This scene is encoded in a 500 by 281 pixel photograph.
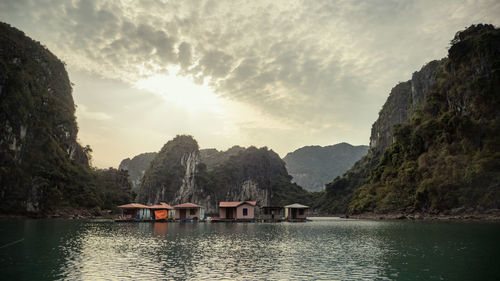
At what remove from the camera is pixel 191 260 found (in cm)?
2100

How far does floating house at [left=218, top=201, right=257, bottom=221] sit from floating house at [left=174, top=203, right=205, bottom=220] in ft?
17.4

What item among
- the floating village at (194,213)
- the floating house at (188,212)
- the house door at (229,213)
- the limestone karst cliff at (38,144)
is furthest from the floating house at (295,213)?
the limestone karst cliff at (38,144)

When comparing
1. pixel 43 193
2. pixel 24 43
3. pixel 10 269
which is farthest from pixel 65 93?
pixel 10 269

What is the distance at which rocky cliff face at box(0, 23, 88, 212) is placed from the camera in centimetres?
8794

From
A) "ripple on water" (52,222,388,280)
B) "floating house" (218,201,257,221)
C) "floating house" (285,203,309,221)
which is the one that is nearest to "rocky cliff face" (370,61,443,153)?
"floating house" (285,203,309,221)

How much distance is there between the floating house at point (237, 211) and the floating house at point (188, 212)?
5.29 m

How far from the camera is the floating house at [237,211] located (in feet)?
256

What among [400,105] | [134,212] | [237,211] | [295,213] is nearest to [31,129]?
[134,212]

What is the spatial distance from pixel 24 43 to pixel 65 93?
2291cm

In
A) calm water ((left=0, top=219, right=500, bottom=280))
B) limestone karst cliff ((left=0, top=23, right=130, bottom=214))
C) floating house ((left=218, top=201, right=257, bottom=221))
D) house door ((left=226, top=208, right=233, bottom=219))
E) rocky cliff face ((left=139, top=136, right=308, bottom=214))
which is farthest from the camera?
rocky cliff face ((left=139, top=136, right=308, bottom=214))

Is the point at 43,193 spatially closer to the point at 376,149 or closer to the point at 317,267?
the point at 317,267

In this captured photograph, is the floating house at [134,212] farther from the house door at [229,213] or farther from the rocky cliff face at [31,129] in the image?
the rocky cliff face at [31,129]

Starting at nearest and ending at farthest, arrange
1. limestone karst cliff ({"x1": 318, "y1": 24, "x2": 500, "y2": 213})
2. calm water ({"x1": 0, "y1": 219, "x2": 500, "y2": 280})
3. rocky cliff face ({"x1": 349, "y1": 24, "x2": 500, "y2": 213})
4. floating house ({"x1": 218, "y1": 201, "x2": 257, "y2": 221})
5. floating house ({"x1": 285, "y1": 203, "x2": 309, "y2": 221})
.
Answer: calm water ({"x1": 0, "y1": 219, "x2": 500, "y2": 280}), rocky cliff face ({"x1": 349, "y1": 24, "x2": 500, "y2": 213}), limestone karst cliff ({"x1": 318, "y1": 24, "x2": 500, "y2": 213}), floating house ({"x1": 218, "y1": 201, "x2": 257, "y2": 221}), floating house ({"x1": 285, "y1": 203, "x2": 309, "y2": 221})

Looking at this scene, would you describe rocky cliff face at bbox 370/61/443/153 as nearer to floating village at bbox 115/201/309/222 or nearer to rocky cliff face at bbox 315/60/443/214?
rocky cliff face at bbox 315/60/443/214
